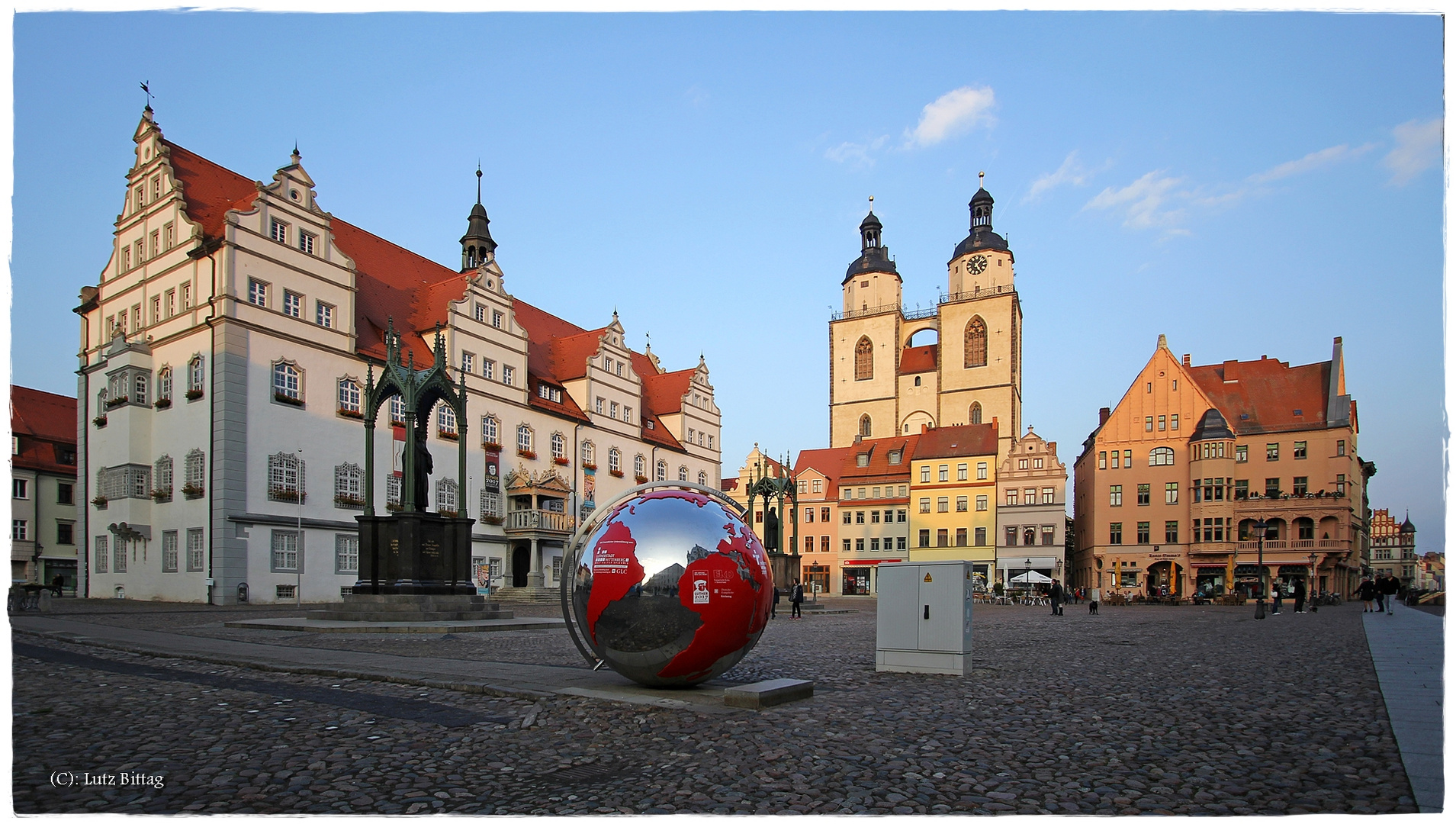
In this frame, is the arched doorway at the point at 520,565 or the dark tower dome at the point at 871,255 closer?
the arched doorway at the point at 520,565

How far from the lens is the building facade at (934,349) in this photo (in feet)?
309

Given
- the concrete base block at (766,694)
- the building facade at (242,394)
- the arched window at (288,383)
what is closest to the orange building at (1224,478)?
the building facade at (242,394)

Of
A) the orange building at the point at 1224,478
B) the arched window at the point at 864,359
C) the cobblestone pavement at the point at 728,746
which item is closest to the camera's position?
the cobblestone pavement at the point at 728,746

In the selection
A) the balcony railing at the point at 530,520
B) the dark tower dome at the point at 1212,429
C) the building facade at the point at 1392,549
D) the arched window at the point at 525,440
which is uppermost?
the dark tower dome at the point at 1212,429

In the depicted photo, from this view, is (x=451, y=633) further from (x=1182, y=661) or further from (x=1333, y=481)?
(x=1333, y=481)

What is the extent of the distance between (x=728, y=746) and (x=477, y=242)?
5927cm

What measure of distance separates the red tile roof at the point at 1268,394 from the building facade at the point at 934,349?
74.8ft

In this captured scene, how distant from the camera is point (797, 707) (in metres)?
9.12

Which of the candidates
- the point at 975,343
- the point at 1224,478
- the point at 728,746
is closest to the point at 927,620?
the point at 728,746

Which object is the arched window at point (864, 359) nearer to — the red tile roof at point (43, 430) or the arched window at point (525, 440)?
the arched window at point (525, 440)

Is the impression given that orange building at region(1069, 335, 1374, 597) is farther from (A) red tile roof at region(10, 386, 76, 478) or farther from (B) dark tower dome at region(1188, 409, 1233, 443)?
(A) red tile roof at region(10, 386, 76, 478)

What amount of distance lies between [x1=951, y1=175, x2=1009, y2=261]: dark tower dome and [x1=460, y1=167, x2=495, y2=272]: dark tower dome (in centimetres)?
5298

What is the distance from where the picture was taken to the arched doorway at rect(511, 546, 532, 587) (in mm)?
52188

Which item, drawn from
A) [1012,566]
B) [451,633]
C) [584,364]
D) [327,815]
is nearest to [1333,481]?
[1012,566]
